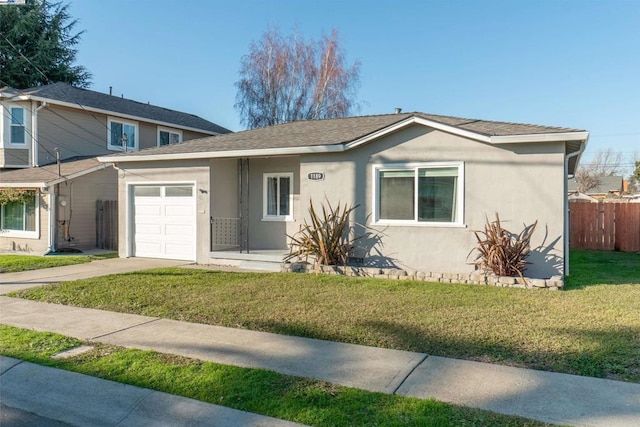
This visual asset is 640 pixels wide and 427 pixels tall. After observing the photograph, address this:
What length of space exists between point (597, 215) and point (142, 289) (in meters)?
15.8

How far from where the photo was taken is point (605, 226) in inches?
674

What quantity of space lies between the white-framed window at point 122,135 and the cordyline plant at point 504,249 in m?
Answer: 16.2

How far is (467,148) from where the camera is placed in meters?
10.4

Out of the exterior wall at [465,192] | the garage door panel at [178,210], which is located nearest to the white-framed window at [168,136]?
the garage door panel at [178,210]

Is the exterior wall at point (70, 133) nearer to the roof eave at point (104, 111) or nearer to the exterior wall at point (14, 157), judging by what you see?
the roof eave at point (104, 111)

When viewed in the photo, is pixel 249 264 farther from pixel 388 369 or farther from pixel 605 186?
pixel 605 186

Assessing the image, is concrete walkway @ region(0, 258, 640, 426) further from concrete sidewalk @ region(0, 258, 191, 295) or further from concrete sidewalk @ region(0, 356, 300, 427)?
concrete sidewalk @ region(0, 258, 191, 295)

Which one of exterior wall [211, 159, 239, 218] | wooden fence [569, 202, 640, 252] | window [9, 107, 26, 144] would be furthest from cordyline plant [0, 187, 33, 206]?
wooden fence [569, 202, 640, 252]

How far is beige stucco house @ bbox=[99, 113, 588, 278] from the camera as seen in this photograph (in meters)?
9.93

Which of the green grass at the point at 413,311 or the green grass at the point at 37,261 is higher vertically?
the green grass at the point at 37,261

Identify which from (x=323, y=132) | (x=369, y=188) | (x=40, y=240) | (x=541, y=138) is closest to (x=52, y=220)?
(x=40, y=240)

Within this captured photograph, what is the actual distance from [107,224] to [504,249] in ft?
45.0

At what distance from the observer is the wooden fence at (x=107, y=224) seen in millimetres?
16938

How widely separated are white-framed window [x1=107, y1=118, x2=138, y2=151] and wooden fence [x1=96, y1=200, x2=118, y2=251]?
435 cm
